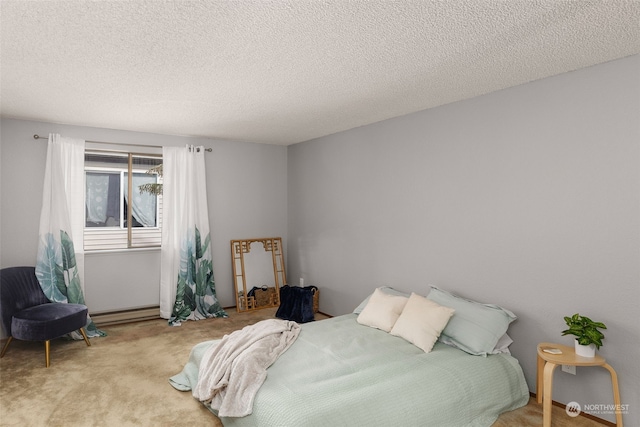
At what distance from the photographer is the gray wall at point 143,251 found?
4.29 meters

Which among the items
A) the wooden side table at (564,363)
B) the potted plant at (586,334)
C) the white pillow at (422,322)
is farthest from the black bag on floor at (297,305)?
the potted plant at (586,334)

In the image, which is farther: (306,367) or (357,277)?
(357,277)

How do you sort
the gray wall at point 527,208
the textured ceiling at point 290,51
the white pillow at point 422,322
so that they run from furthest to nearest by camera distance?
the white pillow at point 422,322
the gray wall at point 527,208
the textured ceiling at point 290,51

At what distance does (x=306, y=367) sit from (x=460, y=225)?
6.19ft

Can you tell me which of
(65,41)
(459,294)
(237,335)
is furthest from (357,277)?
(65,41)

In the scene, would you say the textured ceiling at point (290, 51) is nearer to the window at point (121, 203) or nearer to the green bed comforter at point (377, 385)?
the window at point (121, 203)

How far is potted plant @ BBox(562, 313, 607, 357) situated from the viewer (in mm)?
2441

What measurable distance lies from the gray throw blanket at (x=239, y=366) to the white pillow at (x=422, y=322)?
3.04 ft

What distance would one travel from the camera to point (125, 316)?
4.96m

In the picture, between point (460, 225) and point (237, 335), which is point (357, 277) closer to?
point (460, 225)

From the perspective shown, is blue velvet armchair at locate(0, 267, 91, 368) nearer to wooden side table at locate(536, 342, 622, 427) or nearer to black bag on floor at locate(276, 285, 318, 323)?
black bag on floor at locate(276, 285, 318, 323)

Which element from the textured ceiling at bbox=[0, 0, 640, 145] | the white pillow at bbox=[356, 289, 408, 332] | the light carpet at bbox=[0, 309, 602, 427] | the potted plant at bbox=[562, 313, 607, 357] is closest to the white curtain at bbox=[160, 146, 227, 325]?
the light carpet at bbox=[0, 309, 602, 427]

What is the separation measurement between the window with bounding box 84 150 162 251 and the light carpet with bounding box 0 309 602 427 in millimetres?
1371

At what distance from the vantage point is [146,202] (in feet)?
18.2
